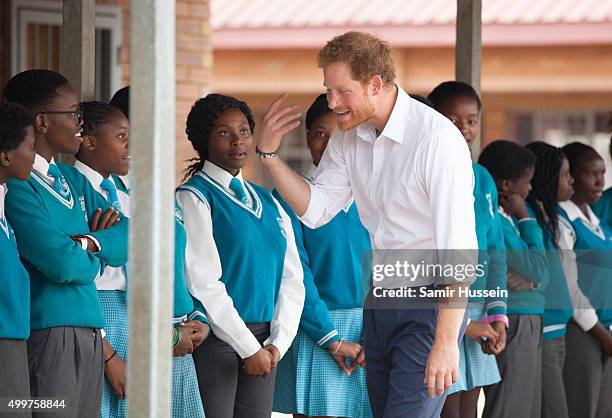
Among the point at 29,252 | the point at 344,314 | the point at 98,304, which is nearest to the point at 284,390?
the point at 344,314

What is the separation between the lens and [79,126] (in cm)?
459

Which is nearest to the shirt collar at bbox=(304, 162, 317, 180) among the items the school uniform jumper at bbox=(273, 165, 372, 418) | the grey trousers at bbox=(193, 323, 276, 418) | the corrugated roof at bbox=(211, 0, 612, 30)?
the school uniform jumper at bbox=(273, 165, 372, 418)

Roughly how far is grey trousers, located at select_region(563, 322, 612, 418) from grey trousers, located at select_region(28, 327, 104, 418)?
10.7 feet

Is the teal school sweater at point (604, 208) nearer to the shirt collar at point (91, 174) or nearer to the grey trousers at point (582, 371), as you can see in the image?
the grey trousers at point (582, 371)

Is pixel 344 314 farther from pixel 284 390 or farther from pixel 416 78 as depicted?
pixel 416 78

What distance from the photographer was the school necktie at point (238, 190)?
5156 mm

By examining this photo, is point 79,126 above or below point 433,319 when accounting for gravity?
above

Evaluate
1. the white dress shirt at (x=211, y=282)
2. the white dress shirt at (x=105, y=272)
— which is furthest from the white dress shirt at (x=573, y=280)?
the white dress shirt at (x=105, y=272)

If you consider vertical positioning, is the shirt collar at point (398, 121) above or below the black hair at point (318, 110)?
below

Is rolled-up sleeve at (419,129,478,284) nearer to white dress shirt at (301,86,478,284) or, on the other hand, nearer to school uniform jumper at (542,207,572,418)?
white dress shirt at (301,86,478,284)

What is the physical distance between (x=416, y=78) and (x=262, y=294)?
37.6ft

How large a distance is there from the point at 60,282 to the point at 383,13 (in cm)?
1187

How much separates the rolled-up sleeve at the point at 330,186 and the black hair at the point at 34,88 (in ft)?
3.30

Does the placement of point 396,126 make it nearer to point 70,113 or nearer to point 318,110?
point 70,113
